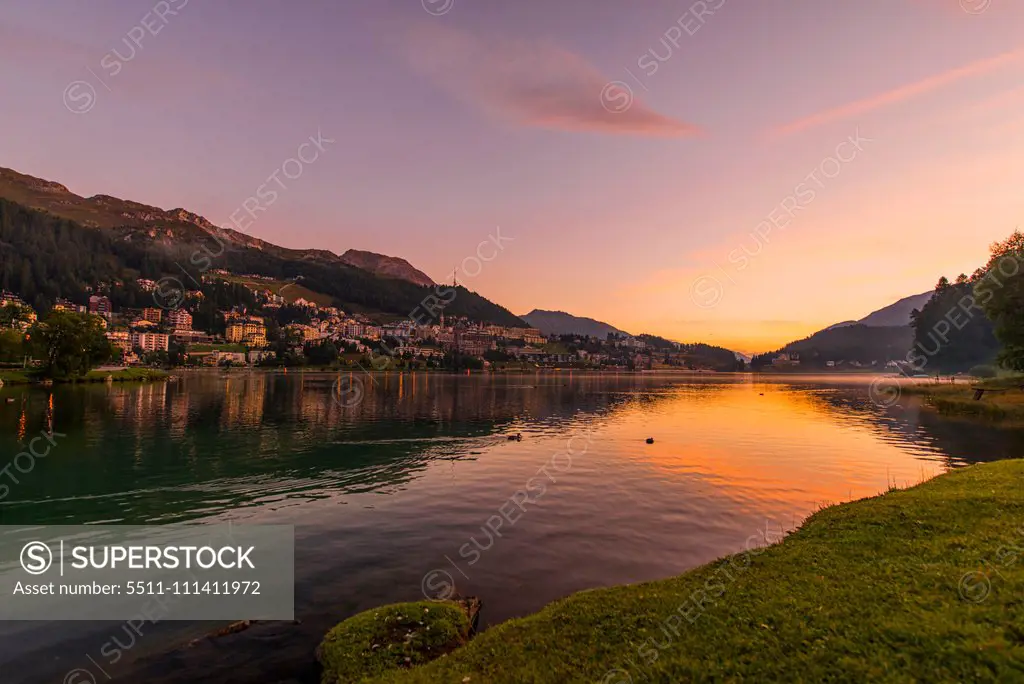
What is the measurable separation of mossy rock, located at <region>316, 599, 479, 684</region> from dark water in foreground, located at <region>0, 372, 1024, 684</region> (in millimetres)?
912

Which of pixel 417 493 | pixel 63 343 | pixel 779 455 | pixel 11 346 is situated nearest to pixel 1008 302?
pixel 779 455

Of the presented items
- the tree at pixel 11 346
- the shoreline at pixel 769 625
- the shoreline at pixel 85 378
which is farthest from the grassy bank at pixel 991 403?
the tree at pixel 11 346

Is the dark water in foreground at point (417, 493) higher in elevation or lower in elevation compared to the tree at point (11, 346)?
lower

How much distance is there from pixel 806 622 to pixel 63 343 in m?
171

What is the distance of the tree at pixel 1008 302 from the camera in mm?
76188

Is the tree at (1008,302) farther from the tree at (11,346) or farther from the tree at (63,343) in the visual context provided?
the tree at (11,346)

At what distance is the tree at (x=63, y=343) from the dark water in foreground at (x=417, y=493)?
2648 inches

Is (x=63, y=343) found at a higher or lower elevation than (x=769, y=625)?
→ higher

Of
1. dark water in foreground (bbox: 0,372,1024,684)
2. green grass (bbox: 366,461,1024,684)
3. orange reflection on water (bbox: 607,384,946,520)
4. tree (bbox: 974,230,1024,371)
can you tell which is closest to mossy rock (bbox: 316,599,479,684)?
dark water in foreground (bbox: 0,372,1024,684)

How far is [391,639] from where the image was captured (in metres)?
13.8

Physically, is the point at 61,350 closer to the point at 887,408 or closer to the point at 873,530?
the point at 873,530

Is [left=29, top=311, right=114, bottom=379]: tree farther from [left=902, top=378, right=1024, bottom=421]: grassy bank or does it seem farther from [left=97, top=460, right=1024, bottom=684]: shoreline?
[left=902, top=378, right=1024, bottom=421]: grassy bank

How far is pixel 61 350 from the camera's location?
5108 inches

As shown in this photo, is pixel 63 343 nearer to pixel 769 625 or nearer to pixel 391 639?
pixel 391 639
